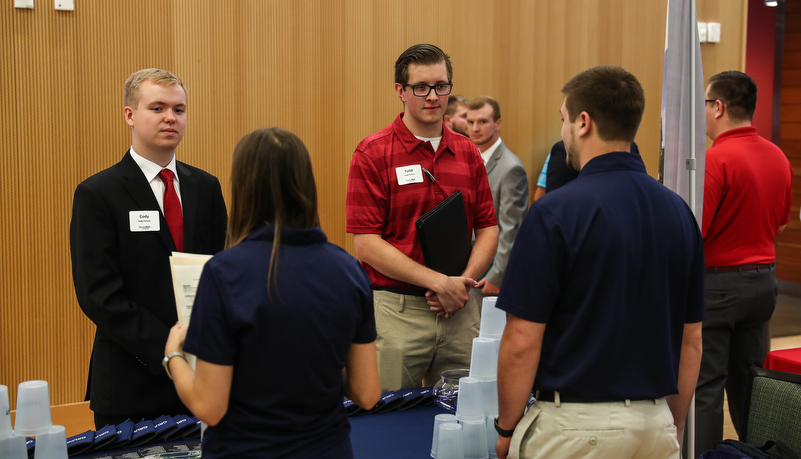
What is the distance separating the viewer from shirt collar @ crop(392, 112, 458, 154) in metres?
2.34

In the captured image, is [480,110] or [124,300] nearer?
[124,300]

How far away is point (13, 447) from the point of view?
1400 millimetres

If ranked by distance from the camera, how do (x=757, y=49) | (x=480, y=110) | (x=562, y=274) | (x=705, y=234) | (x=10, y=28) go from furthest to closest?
(x=757, y=49) < (x=480, y=110) < (x=10, y=28) < (x=705, y=234) < (x=562, y=274)

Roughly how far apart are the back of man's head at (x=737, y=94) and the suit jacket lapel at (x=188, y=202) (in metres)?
2.39

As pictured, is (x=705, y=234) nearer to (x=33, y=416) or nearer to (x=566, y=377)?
(x=566, y=377)

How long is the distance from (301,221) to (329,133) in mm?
2972

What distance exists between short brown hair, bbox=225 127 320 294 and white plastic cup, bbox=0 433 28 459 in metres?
0.69

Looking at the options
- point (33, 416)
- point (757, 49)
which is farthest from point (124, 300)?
point (757, 49)

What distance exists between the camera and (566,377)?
1.38 metres

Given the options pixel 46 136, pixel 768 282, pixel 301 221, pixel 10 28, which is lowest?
pixel 768 282

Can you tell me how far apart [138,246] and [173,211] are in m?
0.15

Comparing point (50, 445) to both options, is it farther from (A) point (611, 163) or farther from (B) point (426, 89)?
(B) point (426, 89)

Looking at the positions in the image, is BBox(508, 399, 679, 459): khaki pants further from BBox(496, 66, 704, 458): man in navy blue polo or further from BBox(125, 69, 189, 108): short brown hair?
BBox(125, 69, 189, 108): short brown hair

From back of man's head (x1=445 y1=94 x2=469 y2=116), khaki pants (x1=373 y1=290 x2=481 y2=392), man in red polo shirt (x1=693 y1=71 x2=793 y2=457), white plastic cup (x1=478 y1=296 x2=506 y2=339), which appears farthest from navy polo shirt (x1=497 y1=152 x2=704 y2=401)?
back of man's head (x1=445 y1=94 x2=469 y2=116)
